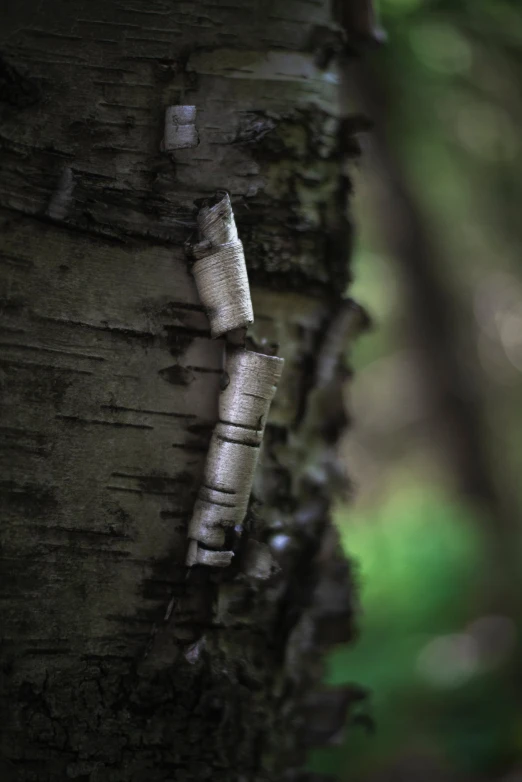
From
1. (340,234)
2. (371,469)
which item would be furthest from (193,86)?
(371,469)

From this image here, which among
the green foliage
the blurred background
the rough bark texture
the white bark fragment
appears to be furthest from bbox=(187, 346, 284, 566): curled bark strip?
the green foliage

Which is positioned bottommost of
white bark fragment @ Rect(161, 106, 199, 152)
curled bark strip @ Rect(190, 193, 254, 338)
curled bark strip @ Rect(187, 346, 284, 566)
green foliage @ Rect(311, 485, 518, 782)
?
green foliage @ Rect(311, 485, 518, 782)

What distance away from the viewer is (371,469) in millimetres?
5566

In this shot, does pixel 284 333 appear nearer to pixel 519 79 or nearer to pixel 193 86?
pixel 193 86

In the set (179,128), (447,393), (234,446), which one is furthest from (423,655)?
(179,128)

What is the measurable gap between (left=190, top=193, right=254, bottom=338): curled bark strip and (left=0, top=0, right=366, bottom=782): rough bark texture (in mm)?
17

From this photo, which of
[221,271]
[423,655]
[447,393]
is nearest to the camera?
[221,271]

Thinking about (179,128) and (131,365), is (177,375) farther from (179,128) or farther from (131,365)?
(179,128)

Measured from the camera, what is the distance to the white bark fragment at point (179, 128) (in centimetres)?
64

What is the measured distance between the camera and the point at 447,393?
3.70 metres

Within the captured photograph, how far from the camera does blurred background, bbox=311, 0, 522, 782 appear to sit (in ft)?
8.14

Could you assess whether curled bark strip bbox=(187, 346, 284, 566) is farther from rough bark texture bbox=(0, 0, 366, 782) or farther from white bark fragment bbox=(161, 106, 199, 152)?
white bark fragment bbox=(161, 106, 199, 152)

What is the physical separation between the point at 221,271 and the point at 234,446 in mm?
165

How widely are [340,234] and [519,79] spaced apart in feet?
7.31
